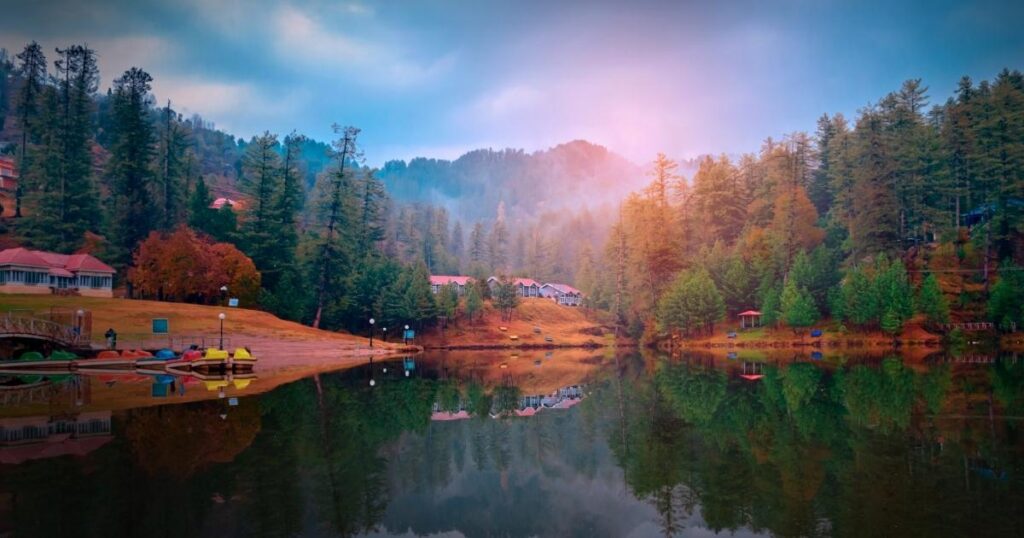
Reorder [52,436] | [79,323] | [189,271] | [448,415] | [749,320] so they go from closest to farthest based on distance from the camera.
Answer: [52,436] → [448,415] → [79,323] → [189,271] → [749,320]

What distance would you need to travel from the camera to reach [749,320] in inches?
3095

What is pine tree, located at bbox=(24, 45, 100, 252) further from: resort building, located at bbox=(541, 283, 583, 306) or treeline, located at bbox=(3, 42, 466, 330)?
resort building, located at bbox=(541, 283, 583, 306)

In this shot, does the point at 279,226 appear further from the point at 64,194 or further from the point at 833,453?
the point at 833,453

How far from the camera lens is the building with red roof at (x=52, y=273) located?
55625mm

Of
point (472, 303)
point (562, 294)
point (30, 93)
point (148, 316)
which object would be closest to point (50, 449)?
point (148, 316)

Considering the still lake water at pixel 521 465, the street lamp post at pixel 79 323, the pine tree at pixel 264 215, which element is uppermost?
the pine tree at pixel 264 215

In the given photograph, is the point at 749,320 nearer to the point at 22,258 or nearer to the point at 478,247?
the point at 22,258

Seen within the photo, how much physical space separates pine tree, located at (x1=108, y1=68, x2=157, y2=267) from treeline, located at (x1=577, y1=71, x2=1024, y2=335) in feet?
209

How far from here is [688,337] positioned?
7700 cm

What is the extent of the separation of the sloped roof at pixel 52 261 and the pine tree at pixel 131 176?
5.90 m

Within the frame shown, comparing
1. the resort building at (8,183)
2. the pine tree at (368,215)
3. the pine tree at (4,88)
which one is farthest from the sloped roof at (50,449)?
the pine tree at (4,88)

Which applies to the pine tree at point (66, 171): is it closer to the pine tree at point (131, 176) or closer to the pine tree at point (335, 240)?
the pine tree at point (131, 176)

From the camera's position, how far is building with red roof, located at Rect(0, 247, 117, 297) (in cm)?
5562

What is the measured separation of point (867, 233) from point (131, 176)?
89508mm
